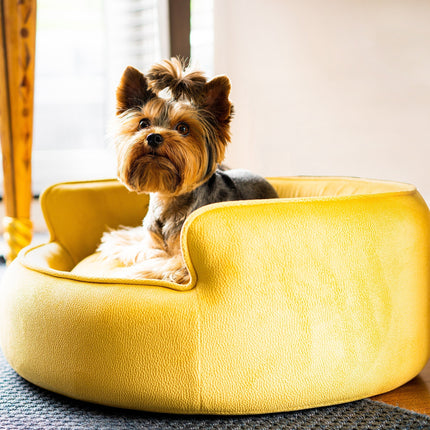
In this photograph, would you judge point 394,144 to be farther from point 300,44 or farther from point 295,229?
point 295,229

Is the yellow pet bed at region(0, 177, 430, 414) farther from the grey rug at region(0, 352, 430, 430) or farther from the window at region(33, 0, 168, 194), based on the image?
the window at region(33, 0, 168, 194)

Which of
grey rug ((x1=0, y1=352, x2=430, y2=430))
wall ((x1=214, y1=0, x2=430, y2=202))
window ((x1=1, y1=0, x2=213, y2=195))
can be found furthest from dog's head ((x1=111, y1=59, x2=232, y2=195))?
window ((x1=1, y1=0, x2=213, y2=195))

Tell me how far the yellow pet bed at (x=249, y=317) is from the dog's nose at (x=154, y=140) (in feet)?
1.48

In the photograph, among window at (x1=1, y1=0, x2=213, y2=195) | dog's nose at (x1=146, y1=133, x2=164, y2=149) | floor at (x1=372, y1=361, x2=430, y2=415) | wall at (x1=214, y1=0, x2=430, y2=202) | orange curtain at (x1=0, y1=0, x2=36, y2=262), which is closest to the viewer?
floor at (x1=372, y1=361, x2=430, y2=415)

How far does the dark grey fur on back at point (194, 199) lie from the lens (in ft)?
6.40

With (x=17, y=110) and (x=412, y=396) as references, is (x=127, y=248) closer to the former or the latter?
(x=17, y=110)

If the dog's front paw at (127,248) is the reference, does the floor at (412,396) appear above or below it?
below

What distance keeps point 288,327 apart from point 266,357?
10 centimetres

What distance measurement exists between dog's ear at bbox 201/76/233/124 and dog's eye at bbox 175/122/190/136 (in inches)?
4.4

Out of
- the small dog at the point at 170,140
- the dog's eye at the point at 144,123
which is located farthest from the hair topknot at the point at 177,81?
the dog's eye at the point at 144,123

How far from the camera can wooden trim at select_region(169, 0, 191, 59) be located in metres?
3.46

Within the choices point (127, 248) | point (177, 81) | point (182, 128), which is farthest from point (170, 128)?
point (127, 248)

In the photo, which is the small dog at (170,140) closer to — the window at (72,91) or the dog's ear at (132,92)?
the dog's ear at (132,92)

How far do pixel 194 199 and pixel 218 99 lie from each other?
0.36 m
